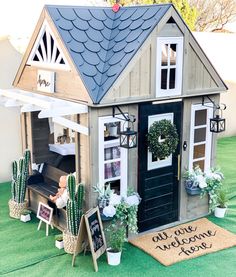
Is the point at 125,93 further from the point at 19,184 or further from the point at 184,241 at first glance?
the point at 19,184

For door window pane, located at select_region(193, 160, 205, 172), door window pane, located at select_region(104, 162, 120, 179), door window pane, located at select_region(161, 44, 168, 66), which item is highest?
door window pane, located at select_region(161, 44, 168, 66)

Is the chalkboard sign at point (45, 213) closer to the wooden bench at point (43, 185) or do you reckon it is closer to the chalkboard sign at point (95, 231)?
the wooden bench at point (43, 185)

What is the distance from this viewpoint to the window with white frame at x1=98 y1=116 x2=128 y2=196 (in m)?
6.12

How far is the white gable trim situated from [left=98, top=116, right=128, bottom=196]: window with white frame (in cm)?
106

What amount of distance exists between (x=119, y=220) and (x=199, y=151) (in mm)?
1960

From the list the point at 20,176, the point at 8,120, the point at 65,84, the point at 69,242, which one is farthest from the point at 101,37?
the point at 8,120

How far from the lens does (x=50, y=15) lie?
630 centimetres

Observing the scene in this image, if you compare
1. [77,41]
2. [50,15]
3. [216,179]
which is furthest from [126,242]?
[50,15]

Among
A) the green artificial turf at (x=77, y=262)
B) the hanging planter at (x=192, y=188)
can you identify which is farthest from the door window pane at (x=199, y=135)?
the green artificial turf at (x=77, y=262)

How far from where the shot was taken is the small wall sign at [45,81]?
670 centimetres

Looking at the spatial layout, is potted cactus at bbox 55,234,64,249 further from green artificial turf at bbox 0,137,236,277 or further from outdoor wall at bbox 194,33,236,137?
outdoor wall at bbox 194,33,236,137

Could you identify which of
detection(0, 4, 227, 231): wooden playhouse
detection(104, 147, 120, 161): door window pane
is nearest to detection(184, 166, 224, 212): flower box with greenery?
detection(0, 4, 227, 231): wooden playhouse

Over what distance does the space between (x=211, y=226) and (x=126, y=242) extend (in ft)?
4.97

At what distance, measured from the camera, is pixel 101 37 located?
649cm
